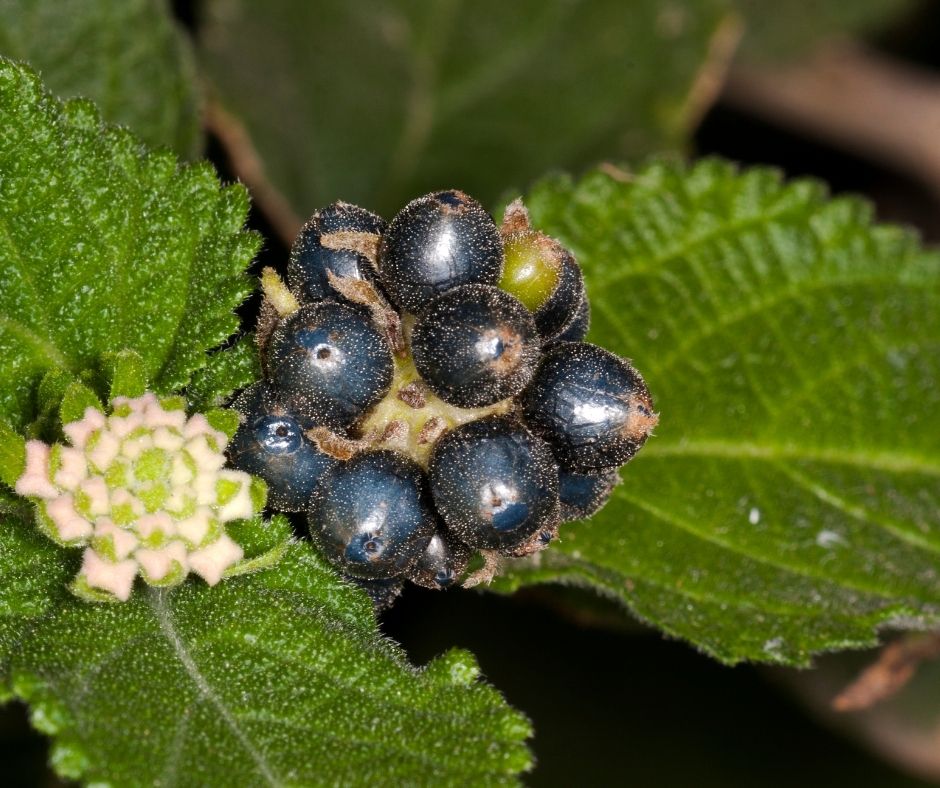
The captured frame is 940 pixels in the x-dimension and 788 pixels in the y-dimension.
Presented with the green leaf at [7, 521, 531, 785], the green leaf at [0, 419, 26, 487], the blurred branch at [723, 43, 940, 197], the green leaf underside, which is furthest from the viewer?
the blurred branch at [723, 43, 940, 197]

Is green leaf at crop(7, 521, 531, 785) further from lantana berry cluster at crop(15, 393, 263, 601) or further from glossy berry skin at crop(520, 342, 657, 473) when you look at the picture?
glossy berry skin at crop(520, 342, 657, 473)

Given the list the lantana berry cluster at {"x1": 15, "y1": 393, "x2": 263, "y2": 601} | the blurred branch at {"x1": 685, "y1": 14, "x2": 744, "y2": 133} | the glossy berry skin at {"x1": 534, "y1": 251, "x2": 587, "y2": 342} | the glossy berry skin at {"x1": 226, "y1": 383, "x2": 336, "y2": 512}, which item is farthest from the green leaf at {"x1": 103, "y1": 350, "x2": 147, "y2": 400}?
the blurred branch at {"x1": 685, "y1": 14, "x2": 744, "y2": 133}

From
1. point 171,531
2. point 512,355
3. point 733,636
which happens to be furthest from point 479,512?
point 733,636

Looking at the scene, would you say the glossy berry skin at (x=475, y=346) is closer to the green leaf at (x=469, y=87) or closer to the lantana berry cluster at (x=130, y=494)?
the lantana berry cluster at (x=130, y=494)

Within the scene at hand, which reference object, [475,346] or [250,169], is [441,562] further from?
[250,169]

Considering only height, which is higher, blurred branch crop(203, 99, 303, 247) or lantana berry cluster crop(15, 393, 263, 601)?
lantana berry cluster crop(15, 393, 263, 601)

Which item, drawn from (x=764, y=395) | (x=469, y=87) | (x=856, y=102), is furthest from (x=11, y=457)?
(x=856, y=102)

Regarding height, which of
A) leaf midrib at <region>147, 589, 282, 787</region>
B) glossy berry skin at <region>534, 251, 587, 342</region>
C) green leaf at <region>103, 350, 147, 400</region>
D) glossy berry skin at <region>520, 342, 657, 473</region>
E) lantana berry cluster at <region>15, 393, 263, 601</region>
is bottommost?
leaf midrib at <region>147, 589, 282, 787</region>

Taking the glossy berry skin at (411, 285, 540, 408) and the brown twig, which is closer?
the glossy berry skin at (411, 285, 540, 408)
